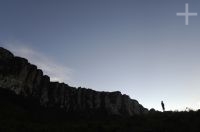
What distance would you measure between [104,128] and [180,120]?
18.4 feet

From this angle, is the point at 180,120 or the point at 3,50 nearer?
the point at 180,120

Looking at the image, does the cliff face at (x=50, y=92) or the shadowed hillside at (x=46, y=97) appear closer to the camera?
the shadowed hillside at (x=46, y=97)

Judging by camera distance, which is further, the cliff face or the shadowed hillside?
the cliff face

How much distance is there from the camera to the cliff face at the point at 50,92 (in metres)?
101

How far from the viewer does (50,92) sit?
11912 cm

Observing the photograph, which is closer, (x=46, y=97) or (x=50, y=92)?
(x=46, y=97)

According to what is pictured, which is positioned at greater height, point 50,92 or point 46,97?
point 50,92

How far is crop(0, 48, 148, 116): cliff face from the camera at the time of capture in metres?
101

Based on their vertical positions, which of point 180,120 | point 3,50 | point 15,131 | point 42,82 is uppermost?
point 3,50

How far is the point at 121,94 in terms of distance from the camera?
15350 cm

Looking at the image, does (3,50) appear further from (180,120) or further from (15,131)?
(180,120)

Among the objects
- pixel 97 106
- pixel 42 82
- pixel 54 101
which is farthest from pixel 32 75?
pixel 97 106

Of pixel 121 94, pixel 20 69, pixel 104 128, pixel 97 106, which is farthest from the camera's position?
pixel 121 94

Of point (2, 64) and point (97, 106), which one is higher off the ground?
point (2, 64)
